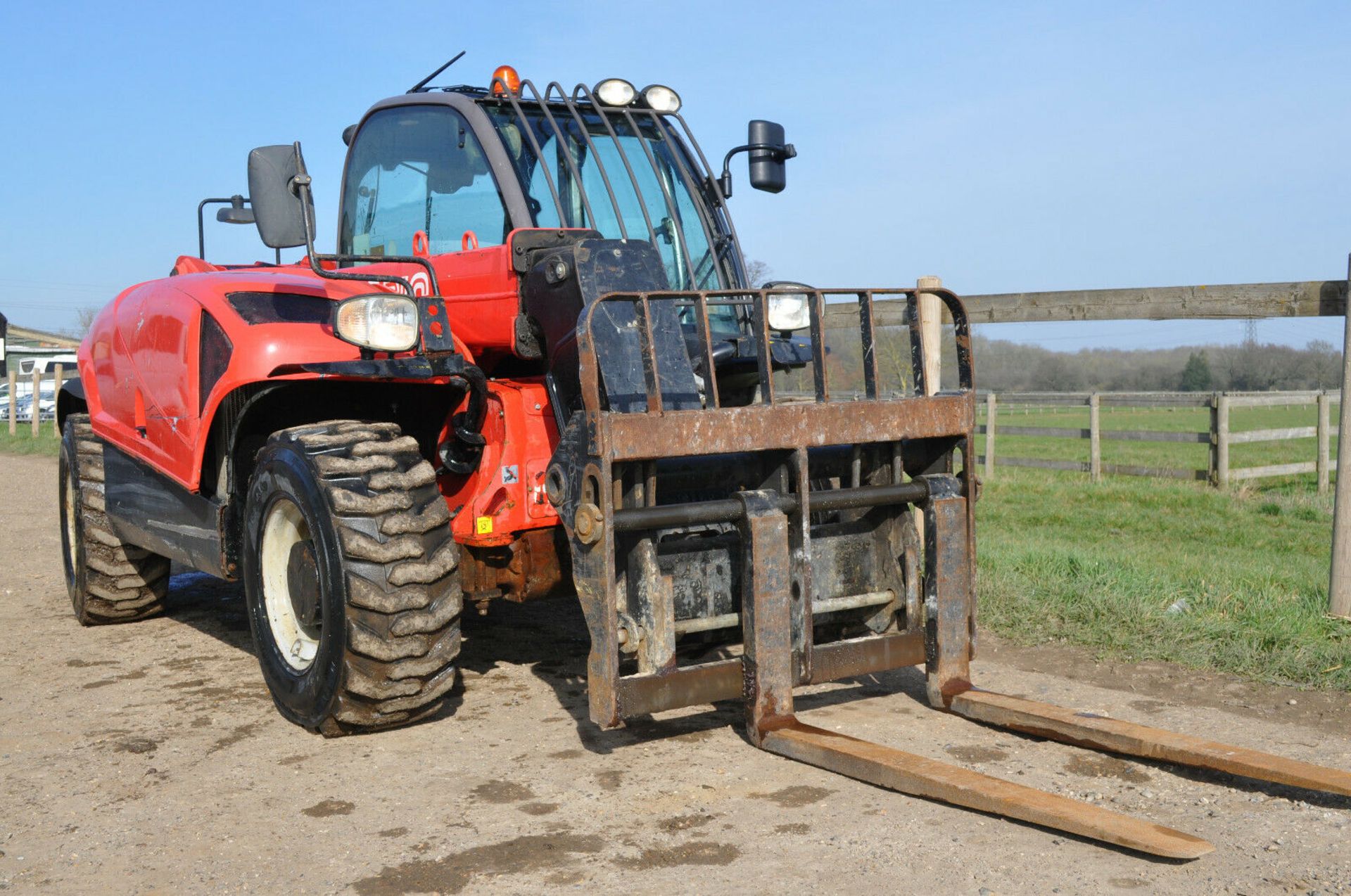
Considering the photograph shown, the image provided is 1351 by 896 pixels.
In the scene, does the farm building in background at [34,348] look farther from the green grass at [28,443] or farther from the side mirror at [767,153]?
the side mirror at [767,153]

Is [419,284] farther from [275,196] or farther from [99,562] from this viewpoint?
[99,562]

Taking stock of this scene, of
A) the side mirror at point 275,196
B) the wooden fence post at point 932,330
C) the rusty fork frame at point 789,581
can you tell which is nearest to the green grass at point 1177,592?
the wooden fence post at point 932,330

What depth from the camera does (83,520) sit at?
6855 millimetres

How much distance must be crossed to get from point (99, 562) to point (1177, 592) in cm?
579

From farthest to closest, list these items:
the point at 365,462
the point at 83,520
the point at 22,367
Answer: the point at 22,367, the point at 83,520, the point at 365,462

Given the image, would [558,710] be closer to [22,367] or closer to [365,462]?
[365,462]

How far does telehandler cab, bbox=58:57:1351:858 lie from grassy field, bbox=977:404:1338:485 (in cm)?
1381

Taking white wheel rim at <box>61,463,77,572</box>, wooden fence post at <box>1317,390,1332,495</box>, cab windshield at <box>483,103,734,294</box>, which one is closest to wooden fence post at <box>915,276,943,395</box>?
cab windshield at <box>483,103,734,294</box>

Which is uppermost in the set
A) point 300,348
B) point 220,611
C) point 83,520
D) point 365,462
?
point 300,348

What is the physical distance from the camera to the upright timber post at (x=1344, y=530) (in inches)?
233

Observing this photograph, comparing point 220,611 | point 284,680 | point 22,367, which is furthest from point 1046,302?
point 22,367

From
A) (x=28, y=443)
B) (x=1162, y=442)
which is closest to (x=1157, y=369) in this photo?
(x=1162, y=442)

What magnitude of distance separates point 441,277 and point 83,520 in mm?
2943

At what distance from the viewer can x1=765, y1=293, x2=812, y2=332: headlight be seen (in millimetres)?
5184
